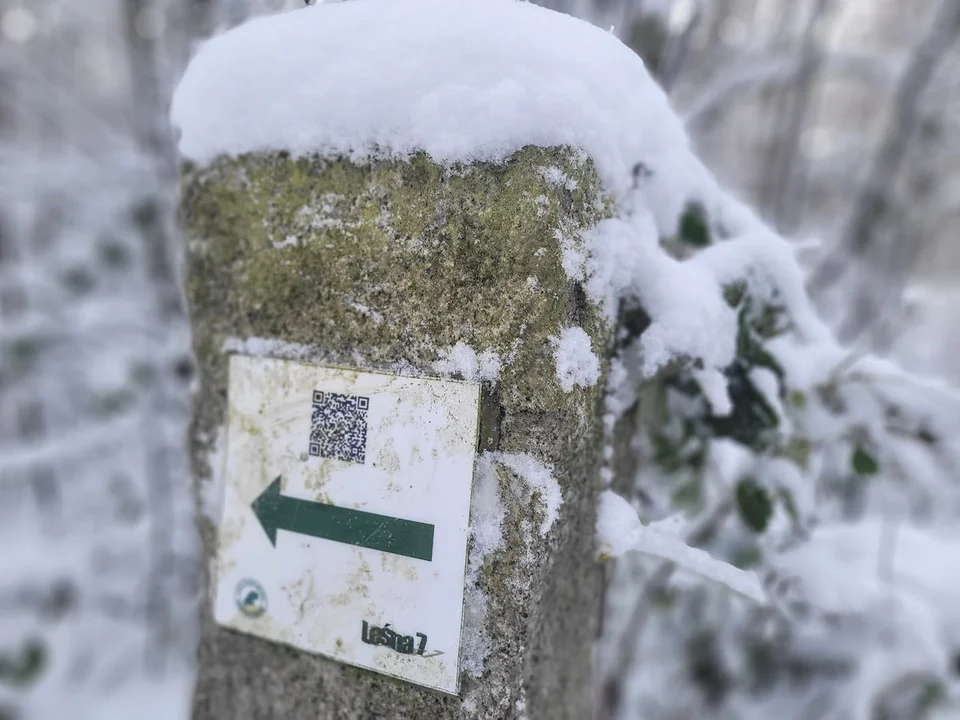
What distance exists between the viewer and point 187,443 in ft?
2.57

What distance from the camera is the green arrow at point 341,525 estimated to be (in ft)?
1.89

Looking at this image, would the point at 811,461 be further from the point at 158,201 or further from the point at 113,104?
the point at 113,104

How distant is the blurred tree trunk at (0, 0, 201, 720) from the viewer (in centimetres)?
196

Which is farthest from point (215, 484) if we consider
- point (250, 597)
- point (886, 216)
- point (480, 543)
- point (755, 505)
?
point (886, 216)

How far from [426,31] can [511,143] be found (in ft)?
0.43

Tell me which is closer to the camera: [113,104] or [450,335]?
[450,335]

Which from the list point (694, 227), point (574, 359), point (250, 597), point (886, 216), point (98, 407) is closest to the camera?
point (574, 359)

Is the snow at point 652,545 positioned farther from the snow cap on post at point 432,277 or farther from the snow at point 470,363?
the snow at point 470,363

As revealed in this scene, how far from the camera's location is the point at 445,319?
0.58 m

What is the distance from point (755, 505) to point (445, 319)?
0.57 metres

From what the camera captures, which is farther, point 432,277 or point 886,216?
point 886,216

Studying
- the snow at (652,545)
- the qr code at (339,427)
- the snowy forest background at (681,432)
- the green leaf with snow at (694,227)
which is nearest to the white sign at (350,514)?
the qr code at (339,427)

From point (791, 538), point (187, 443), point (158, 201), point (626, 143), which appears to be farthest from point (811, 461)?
point (158, 201)

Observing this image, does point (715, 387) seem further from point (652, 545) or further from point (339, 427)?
point (339, 427)
